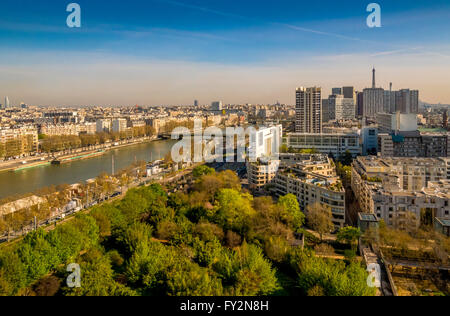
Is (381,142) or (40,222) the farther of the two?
(381,142)

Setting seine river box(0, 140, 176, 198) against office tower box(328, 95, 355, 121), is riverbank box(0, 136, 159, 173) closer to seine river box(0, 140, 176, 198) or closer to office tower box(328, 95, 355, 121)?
seine river box(0, 140, 176, 198)

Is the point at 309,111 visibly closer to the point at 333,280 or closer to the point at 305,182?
the point at 305,182

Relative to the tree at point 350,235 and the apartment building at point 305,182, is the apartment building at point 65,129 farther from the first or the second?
the tree at point 350,235

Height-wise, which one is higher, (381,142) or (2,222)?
(381,142)

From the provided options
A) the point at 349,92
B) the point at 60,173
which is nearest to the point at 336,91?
the point at 349,92
